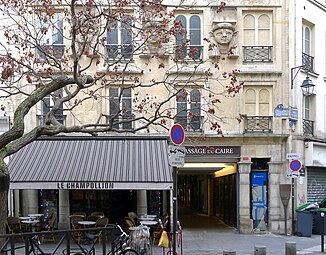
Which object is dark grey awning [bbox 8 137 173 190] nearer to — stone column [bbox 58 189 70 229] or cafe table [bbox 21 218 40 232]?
cafe table [bbox 21 218 40 232]

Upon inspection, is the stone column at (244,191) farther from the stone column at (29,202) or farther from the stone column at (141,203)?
the stone column at (29,202)

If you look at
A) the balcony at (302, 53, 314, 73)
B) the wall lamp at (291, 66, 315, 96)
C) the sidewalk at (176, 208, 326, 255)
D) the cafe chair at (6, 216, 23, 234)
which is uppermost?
the balcony at (302, 53, 314, 73)

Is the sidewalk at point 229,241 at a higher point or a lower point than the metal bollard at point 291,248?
lower

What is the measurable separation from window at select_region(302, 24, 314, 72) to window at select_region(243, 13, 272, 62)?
190cm

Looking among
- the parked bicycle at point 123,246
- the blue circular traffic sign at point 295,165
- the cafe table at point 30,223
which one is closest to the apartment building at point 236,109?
the blue circular traffic sign at point 295,165

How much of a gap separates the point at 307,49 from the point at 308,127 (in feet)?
10.9

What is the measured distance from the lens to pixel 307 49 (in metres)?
18.9

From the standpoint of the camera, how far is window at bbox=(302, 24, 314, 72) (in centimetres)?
1827

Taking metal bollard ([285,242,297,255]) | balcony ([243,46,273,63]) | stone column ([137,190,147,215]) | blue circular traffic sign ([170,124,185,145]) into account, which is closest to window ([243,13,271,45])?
balcony ([243,46,273,63])

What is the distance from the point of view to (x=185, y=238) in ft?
50.5

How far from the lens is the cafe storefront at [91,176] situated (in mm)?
13523

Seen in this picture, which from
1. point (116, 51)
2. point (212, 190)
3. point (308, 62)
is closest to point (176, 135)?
point (116, 51)

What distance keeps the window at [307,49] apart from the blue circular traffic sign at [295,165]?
15.1 feet

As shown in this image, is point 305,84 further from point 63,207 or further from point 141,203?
point 63,207
